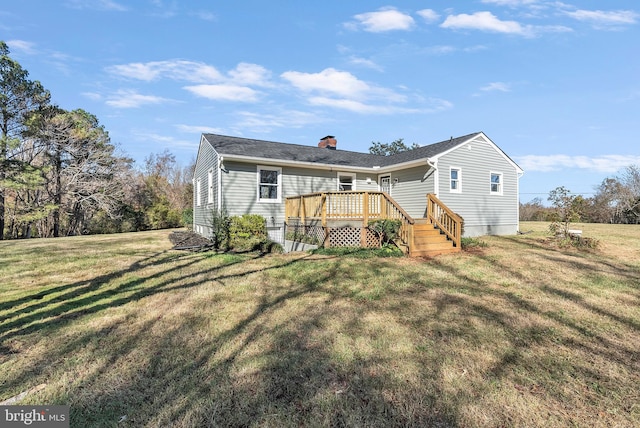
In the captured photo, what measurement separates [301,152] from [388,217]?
6.78 m

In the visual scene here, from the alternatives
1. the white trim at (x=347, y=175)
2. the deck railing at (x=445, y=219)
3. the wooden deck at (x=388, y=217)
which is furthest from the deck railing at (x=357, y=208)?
the white trim at (x=347, y=175)

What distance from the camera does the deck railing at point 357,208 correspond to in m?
9.62

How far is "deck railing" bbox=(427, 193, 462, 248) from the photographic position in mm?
9664

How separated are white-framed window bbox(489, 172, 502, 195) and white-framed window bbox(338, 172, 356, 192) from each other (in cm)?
664

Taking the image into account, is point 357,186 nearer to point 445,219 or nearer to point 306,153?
point 306,153

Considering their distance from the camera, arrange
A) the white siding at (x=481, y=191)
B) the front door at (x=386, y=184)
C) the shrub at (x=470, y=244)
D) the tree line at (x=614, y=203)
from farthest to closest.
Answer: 1. the tree line at (x=614, y=203)
2. the front door at (x=386, y=184)
3. the white siding at (x=481, y=191)
4. the shrub at (x=470, y=244)

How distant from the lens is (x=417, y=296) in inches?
205

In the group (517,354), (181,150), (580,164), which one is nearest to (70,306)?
(517,354)

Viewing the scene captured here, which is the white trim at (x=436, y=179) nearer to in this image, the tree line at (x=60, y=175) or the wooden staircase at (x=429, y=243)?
the wooden staircase at (x=429, y=243)

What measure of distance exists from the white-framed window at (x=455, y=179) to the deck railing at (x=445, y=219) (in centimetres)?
269

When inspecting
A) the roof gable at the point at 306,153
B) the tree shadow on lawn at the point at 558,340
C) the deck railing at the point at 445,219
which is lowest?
the tree shadow on lawn at the point at 558,340

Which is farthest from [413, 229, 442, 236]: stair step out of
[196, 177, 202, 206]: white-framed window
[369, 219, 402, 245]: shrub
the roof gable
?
[196, 177, 202, 206]: white-framed window

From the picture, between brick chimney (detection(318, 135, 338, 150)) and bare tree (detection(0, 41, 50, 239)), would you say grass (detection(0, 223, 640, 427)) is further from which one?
bare tree (detection(0, 41, 50, 239))

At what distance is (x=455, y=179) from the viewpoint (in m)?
13.2
